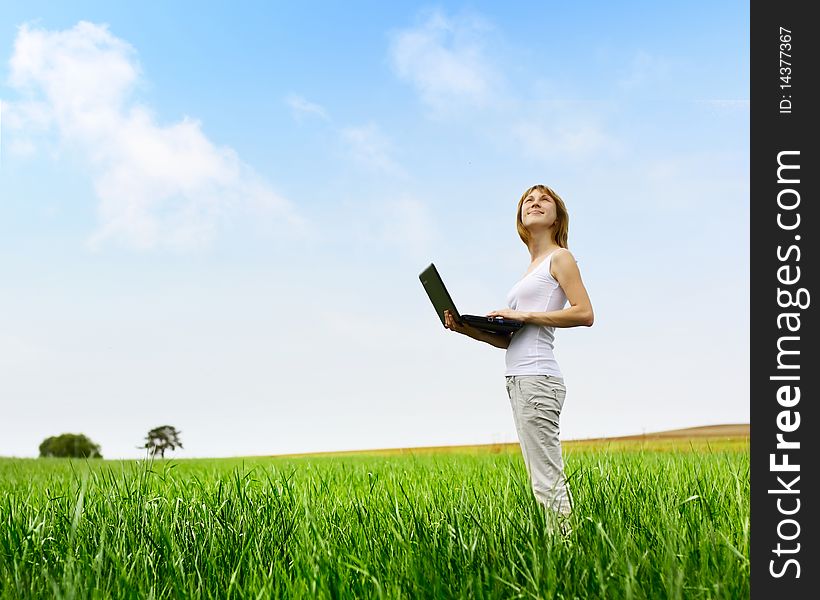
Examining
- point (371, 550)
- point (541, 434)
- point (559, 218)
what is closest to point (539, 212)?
point (559, 218)

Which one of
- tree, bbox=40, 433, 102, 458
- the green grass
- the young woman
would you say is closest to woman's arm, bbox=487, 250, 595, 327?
the young woman

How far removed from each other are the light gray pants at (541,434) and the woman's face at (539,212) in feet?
3.05

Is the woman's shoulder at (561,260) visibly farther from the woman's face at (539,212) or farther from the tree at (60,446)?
the tree at (60,446)

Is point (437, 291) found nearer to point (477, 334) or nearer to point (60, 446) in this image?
point (477, 334)

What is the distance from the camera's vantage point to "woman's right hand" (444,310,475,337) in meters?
4.07

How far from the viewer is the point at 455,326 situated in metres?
4.09

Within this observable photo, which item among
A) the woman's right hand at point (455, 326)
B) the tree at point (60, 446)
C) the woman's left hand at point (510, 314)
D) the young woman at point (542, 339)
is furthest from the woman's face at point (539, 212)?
the tree at point (60, 446)

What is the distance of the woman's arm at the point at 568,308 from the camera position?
394cm

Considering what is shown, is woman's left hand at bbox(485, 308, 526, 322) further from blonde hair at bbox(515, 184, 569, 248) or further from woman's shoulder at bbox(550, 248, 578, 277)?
blonde hair at bbox(515, 184, 569, 248)

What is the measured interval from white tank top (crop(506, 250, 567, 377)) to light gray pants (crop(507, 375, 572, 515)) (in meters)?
0.08

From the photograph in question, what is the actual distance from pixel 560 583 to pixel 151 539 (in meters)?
2.00

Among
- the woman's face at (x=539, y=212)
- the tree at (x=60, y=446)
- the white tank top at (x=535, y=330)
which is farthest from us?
the tree at (x=60, y=446)

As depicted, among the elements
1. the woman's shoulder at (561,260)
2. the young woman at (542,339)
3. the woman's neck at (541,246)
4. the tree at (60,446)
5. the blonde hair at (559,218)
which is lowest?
the tree at (60,446)

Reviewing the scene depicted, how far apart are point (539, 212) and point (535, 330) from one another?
74cm
